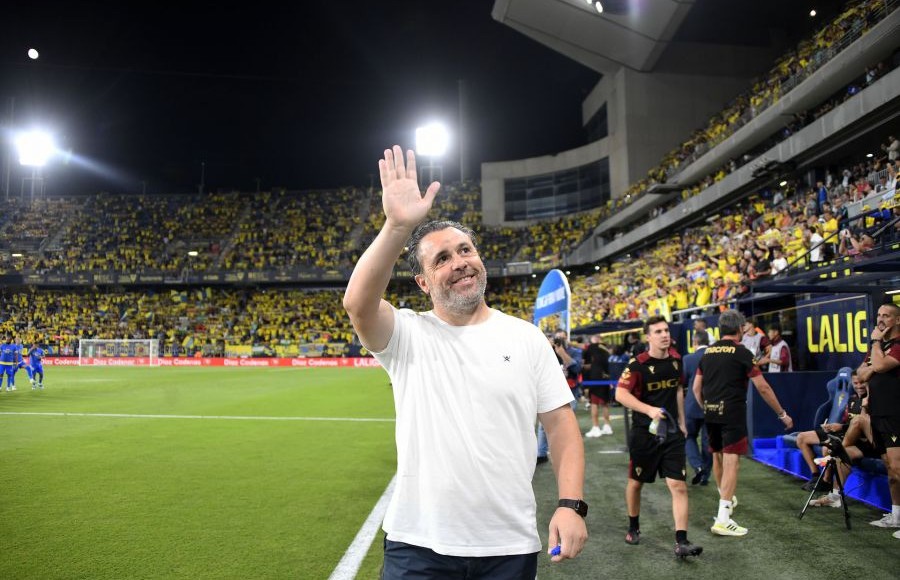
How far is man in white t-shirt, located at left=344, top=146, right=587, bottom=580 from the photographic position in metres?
2.11

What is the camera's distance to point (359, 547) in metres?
5.25

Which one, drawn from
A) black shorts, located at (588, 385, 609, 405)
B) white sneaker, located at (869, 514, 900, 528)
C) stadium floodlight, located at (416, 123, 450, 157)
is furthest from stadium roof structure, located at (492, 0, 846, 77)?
white sneaker, located at (869, 514, 900, 528)

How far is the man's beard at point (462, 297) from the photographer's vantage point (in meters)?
2.28

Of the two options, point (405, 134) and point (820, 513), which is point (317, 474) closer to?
point (820, 513)

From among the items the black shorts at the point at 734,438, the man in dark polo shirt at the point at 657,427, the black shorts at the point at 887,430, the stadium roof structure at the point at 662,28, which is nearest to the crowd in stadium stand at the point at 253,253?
the stadium roof structure at the point at 662,28

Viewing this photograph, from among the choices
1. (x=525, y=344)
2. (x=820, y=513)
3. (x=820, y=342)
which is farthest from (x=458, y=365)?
(x=820, y=342)

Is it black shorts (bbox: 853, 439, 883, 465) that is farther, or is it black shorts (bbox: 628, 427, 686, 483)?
black shorts (bbox: 853, 439, 883, 465)

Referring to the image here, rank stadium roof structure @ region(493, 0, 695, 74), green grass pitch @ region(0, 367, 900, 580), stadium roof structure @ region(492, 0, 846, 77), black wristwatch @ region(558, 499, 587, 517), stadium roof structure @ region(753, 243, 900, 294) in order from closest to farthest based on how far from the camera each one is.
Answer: black wristwatch @ region(558, 499, 587, 517), green grass pitch @ region(0, 367, 900, 580), stadium roof structure @ region(753, 243, 900, 294), stadium roof structure @ region(492, 0, 846, 77), stadium roof structure @ region(493, 0, 695, 74)

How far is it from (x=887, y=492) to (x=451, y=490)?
6613 millimetres

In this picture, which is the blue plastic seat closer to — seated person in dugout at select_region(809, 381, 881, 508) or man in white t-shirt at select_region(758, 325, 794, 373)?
seated person in dugout at select_region(809, 381, 881, 508)

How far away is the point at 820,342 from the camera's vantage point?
11312 mm

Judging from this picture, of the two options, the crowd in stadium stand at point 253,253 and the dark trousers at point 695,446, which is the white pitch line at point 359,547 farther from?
the crowd in stadium stand at point 253,253

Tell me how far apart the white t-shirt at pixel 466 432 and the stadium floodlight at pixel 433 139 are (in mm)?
58420

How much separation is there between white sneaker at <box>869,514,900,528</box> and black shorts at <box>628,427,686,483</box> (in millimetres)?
2173
